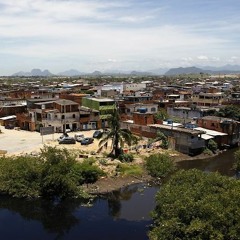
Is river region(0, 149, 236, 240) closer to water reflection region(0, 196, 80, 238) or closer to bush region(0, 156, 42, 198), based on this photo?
water reflection region(0, 196, 80, 238)

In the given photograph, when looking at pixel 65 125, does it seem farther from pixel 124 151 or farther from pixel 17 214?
pixel 17 214

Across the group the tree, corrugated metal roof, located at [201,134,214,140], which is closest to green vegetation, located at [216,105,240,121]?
corrugated metal roof, located at [201,134,214,140]

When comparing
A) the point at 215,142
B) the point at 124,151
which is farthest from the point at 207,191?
the point at 215,142

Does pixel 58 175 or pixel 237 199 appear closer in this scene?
pixel 237 199

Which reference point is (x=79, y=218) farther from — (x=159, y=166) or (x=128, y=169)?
(x=128, y=169)

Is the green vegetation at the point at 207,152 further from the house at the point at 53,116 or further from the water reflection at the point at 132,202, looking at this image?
the house at the point at 53,116
